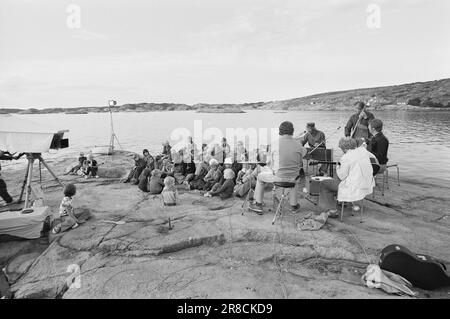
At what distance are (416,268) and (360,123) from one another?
635cm

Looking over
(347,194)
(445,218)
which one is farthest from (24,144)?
(445,218)

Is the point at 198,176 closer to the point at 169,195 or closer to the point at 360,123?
the point at 169,195

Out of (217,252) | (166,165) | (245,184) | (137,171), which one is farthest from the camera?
(166,165)

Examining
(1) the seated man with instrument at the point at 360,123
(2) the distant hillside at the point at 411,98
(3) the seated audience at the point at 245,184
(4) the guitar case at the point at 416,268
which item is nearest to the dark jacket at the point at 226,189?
(3) the seated audience at the point at 245,184

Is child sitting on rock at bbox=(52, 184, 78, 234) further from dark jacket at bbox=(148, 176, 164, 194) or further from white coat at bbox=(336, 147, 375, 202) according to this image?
white coat at bbox=(336, 147, 375, 202)

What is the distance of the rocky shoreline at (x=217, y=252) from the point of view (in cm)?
420

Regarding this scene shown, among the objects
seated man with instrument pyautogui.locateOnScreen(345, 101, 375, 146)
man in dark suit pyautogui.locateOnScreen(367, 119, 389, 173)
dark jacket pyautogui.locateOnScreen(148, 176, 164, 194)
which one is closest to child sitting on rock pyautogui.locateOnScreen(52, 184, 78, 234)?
dark jacket pyautogui.locateOnScreen(148, 176, 164, 194)

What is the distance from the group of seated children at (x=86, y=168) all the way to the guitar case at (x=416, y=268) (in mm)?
Result: 11667

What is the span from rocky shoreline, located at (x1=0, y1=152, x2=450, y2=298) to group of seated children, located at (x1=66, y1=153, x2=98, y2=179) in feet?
17.2

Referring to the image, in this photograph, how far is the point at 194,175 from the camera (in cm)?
1075

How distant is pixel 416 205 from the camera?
25.2ft

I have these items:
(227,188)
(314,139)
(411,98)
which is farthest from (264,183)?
(411,98)
